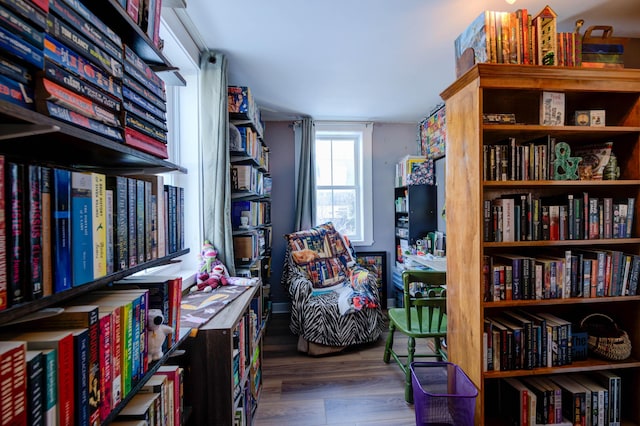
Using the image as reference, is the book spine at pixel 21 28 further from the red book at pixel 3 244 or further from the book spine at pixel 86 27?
the red book at pixel 3 244

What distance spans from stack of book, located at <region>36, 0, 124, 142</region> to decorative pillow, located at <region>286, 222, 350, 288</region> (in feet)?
7.97

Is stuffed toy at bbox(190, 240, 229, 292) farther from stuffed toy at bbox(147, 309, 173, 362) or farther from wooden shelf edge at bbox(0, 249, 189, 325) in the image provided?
wooden shelf edge at bbox(0, 249, 189, 325)

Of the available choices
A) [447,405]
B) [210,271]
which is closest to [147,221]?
[210,271]

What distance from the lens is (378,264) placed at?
12.4ft

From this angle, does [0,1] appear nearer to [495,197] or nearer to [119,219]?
[119,219]

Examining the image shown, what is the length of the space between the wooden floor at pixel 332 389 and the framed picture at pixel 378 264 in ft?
3.48

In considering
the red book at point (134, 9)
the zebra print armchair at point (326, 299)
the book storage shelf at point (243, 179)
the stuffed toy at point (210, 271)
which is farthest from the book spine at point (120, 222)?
the zebra print armchair at point (326, 299)

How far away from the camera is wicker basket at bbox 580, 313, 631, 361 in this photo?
4.91 feet

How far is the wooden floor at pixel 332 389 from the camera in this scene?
1.74 metres

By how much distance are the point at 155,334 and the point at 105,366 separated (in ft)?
0.64

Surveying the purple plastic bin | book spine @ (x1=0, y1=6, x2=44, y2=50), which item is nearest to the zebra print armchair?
the purple plastic bin

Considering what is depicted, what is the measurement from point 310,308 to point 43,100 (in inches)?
90.3

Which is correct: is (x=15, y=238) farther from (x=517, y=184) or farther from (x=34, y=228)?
(x=517, y=184)

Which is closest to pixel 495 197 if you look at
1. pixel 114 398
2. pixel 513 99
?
pixel 513 99
